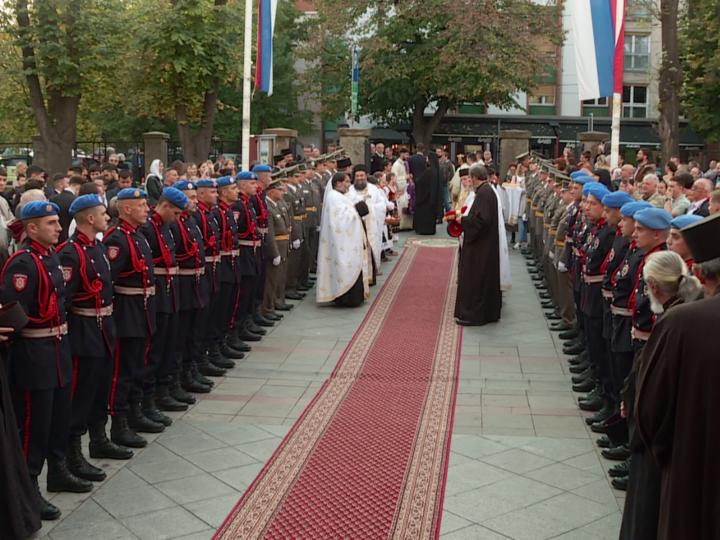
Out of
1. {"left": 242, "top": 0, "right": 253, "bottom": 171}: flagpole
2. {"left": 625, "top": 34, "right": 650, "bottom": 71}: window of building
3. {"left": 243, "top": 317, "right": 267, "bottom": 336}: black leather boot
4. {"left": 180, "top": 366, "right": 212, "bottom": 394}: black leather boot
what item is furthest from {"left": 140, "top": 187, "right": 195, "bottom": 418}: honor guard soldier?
{"left": 625, "top": 34, "right": 650, "bottom": 71}: window of building

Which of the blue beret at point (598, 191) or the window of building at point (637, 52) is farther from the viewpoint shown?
the window of building at point (637, 52)

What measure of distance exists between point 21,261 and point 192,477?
196cm

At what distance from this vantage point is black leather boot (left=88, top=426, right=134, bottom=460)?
6949mm

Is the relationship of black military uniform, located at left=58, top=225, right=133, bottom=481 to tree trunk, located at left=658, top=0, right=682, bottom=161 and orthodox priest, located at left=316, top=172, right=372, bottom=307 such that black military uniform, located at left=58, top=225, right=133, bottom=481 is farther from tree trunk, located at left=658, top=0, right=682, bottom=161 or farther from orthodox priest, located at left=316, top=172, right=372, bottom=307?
tree trunk, located at left=658, top=0, right=682, bottom=161

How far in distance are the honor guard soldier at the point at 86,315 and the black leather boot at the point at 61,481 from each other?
0.20 m

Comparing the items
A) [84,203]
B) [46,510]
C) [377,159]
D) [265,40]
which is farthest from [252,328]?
[377,159]

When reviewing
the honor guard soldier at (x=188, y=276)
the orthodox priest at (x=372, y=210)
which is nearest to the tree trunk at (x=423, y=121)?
the orthodox priest at (x=372, y=210)

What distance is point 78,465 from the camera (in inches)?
257

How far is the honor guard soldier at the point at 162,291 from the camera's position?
7.79 metres

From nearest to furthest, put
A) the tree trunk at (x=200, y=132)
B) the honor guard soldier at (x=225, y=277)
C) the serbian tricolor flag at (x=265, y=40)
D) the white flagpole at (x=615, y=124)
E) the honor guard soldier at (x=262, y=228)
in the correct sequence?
the honor guard soldier at (x=225, y=277)
the honor guard soldier at (x=262, y=228)
the white flagpole at (x=615, y=124)
the serbian tricolor flag at (x=265, y=40)
the tree trunk at (x=200, y=132)

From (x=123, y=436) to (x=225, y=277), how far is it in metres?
2.73

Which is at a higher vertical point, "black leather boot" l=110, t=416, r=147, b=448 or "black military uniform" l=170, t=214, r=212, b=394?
"black military uniform" l=170, t=214, r=212, b=394

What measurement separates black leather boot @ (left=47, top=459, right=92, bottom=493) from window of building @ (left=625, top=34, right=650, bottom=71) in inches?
1696

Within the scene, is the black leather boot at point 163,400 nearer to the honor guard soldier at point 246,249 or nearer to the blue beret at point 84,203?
the honor guard soldier at point 246,249
